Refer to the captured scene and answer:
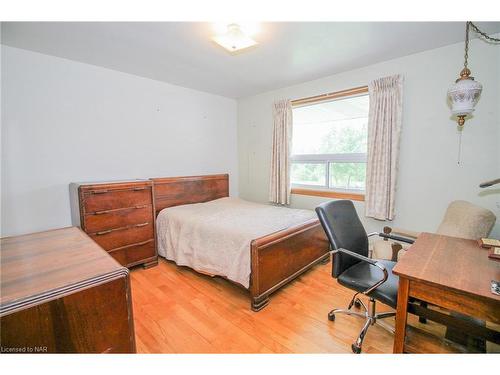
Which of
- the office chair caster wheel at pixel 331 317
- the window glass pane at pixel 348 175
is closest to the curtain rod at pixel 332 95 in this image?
the window glass pane at pixel 348 175

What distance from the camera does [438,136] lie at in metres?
2.43

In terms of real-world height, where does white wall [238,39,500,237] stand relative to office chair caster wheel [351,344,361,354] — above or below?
above

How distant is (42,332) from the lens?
81cm

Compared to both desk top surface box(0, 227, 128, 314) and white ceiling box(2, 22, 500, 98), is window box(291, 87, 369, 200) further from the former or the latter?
desk top surface box(0, 227, 128, 314)

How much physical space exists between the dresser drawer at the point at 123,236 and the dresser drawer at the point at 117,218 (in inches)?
1.9

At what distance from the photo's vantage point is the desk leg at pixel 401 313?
1.21m

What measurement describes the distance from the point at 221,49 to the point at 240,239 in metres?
1.92

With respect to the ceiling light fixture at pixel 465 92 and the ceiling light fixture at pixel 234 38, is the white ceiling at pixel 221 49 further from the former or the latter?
the ceiling light fixture at pixel 465 92

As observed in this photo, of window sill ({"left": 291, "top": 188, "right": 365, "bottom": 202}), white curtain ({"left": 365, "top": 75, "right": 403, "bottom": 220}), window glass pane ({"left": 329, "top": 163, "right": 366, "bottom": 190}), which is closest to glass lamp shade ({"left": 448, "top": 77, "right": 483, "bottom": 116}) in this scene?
white curtain ({"left": 365, "top": 75, "right": 403, "bottom": 220})

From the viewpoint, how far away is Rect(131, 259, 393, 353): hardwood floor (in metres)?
1.63

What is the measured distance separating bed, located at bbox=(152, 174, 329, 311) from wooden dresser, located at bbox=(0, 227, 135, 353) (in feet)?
3.75
